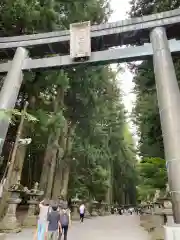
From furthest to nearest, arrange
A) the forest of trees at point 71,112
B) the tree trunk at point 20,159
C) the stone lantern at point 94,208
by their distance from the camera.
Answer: the stone lantern at point 94,208, the tree trunk at point 20,159, the forest of trees at point 71,112

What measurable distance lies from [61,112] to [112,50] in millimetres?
5216

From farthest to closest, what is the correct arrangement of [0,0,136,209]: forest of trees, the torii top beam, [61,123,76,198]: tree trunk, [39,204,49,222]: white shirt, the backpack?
[61,123,76,198]: tree trunk
[0,0,136,209]: forest of trees
the torii top beam
the backpack
[39,204,49,222]: white shirt

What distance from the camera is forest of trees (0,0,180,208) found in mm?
11430

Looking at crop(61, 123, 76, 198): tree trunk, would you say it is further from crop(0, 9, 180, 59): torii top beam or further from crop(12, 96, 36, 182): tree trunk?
crop(0, 9, 180, 59): torii top beam

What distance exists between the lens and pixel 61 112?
13.1 meters

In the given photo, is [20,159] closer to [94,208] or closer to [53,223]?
[53,223]

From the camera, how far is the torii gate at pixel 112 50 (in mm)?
7277

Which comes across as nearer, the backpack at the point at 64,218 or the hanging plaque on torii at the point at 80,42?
the backpack at the point at 64,218

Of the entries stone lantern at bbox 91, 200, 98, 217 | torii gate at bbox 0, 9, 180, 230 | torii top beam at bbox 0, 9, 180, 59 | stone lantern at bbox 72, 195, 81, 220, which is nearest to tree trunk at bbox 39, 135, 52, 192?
stone lantern at bbox 72, 195, 81, 220

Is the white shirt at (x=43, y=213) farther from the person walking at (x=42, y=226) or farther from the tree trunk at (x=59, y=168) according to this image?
the tree trunk at (x=59, y=168)

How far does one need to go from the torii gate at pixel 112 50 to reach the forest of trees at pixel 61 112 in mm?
1144

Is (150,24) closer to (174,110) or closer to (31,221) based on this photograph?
(174,110)

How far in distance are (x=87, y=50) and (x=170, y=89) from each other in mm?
3028

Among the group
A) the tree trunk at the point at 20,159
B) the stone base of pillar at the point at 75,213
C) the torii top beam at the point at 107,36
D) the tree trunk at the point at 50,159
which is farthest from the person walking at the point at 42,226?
the stone base of pillar at the point at 75,213
